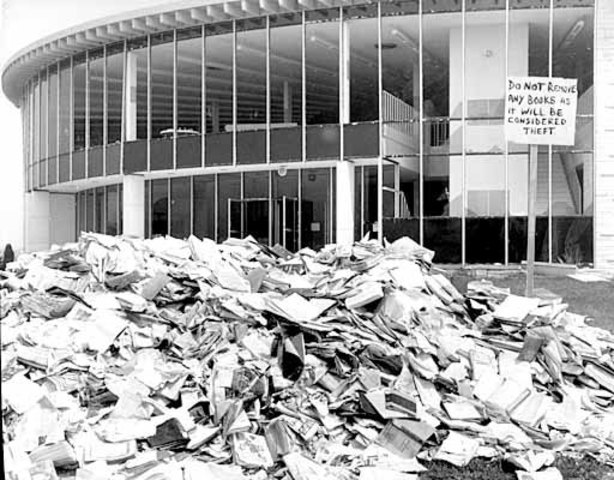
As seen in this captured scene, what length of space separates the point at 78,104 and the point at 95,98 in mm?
1206

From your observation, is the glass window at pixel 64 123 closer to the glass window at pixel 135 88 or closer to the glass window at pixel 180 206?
the glass window at pixel 135 88

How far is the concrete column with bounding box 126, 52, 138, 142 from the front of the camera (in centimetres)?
2639

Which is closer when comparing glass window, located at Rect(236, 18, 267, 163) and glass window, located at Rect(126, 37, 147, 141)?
glass window, located at Rect(236, 18, 267, 163)

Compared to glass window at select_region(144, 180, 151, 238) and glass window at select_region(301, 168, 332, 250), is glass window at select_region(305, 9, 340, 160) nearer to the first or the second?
glass window at select_region(301, 168, 332, 250)

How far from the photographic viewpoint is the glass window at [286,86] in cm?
2288

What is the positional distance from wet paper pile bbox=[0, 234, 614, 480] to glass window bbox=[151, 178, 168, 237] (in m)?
17.6

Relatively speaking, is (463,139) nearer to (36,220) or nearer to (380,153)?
(380,153)

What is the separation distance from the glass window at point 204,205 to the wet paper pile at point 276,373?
16.2 meters

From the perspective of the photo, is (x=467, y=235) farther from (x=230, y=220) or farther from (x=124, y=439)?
(x=124, y=439)

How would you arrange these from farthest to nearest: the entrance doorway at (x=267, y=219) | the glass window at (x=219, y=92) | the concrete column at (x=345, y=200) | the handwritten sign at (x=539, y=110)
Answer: the entrance doorway at (x=267, y=219)
the glass window at (x=219, y=92)
the concrete column at (x=345, y=200)
the handwritten sign at (x=539, y=110)

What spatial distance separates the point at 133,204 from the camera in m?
26.8

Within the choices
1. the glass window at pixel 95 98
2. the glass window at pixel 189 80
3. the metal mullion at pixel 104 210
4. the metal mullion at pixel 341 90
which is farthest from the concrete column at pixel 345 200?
the metal mullion at pixel 104 210

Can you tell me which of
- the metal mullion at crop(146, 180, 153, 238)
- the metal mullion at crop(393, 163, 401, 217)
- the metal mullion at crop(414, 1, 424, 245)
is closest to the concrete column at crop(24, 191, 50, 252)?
the metal mullion at crop(146, 180, 153, 238)

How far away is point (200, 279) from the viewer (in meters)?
8.62
